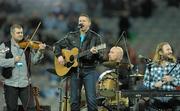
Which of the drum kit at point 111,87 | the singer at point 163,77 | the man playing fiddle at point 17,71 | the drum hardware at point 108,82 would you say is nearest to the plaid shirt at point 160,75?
the singer at point 163,77

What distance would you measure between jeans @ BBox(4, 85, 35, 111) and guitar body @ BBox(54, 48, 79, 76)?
0.61m

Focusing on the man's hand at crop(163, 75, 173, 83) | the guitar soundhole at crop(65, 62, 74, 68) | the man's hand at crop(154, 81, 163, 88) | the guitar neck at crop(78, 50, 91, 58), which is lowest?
the man's hand at crop(154, 81, 163, 88)

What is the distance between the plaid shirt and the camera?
922cm

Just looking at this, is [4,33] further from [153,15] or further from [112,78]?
[112,78]

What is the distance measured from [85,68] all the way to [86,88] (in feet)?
1.01

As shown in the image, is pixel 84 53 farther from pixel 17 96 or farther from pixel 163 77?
pixel 163 77

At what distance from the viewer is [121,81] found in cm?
994

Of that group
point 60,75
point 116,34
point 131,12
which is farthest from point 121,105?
point 131,12

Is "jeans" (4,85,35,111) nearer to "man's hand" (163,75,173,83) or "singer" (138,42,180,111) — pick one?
"singer" (138,42,180,111)

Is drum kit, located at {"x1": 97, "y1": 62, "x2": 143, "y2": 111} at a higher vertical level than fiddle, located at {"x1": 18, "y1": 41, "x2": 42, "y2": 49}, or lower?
lower

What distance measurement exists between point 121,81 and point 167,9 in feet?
26.9

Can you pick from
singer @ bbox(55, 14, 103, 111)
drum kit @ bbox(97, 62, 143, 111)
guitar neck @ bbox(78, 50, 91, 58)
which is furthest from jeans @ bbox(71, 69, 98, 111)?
drum kit @ bbox(97, 62, 143, 111)

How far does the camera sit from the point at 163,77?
918 cm

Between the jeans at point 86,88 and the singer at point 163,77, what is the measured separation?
940mm
